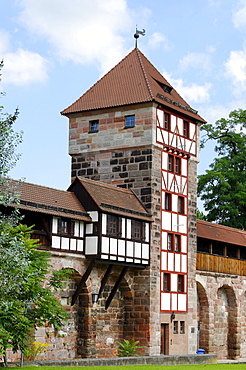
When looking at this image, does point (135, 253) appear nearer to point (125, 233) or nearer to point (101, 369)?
point (125, 233)

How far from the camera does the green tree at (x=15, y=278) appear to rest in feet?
56.8

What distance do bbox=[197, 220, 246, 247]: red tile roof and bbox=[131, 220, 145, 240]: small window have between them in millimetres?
5662

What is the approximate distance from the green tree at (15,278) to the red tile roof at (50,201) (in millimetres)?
3331

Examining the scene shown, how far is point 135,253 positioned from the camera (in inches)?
1130

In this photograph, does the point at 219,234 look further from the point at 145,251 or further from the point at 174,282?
the point at 145,251

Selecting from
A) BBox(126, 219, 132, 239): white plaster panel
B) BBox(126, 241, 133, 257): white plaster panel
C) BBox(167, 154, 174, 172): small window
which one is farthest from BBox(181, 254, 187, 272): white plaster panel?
BBox(126, 219, 132, 239): white plaster panel

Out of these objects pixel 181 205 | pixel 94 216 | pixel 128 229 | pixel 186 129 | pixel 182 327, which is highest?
pixel 186 129

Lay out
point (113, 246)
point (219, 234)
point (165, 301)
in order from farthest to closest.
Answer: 1. point (219, 234)
2. point (165, 301)
3. point (113, 246)

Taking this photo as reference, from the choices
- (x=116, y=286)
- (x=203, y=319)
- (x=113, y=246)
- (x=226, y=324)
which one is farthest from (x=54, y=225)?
(x=226, y=324)

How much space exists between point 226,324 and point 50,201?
17.0 meters

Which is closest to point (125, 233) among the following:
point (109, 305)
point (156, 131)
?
point (109, 305)

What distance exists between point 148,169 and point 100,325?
6812 mm

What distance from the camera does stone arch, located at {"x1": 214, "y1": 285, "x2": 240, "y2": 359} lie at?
37906mm

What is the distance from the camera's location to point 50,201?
84.4 ft
